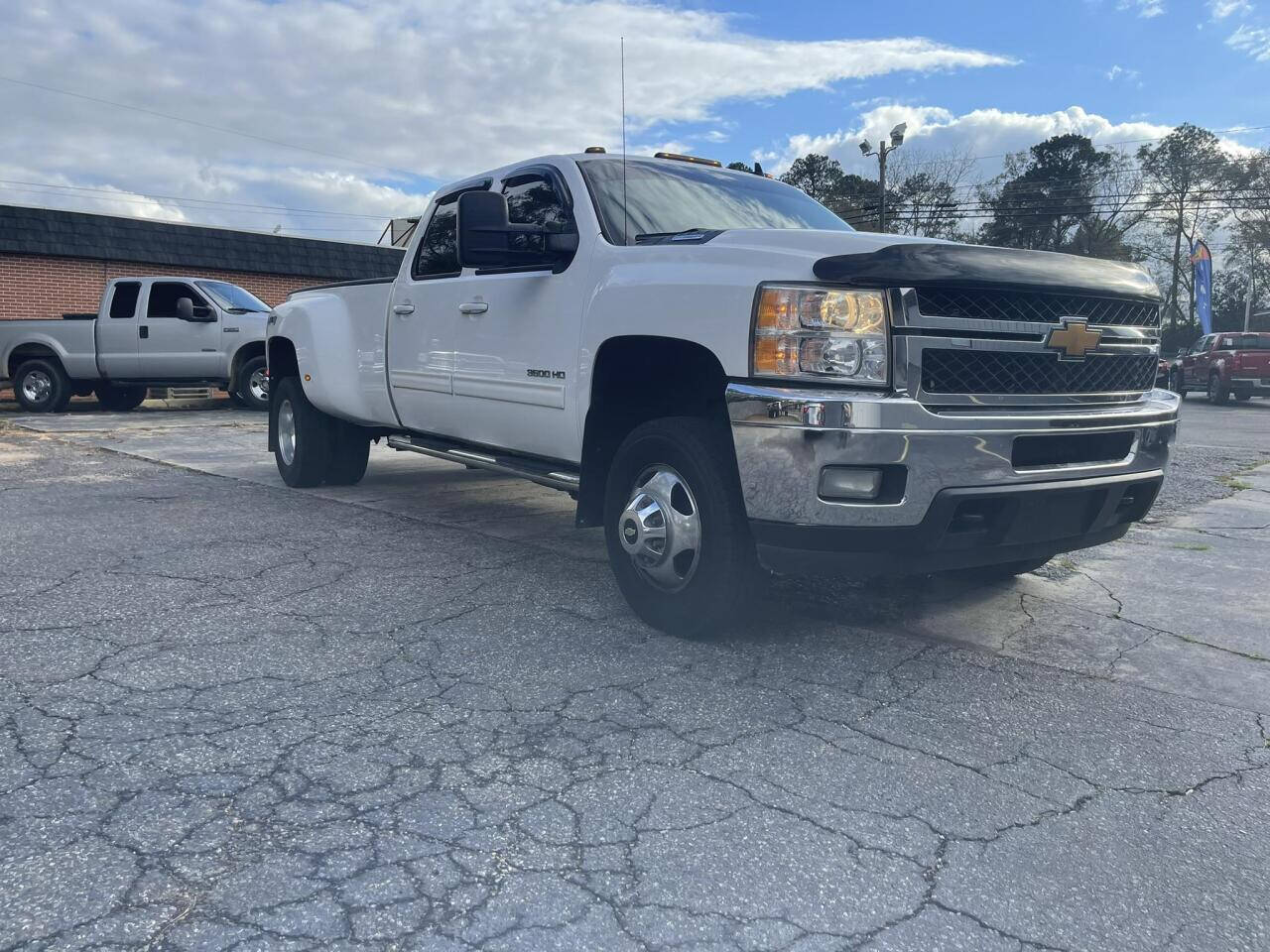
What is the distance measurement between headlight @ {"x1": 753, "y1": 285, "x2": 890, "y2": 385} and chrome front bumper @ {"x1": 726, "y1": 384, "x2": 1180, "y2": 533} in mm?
82

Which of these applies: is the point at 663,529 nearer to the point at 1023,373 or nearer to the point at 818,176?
the point at 1023,373

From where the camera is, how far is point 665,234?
441 cm

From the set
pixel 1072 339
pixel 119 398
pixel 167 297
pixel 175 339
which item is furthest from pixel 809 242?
pixel 119 398

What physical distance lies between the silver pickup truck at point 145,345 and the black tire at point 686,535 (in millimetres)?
12779

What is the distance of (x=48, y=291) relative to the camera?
1991cm

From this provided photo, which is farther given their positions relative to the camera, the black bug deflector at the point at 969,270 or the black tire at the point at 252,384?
the black tire at the point at 252,384

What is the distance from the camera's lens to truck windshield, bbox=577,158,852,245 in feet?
15.2

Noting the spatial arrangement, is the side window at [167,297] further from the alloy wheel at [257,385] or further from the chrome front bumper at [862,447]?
the chrome front bumper at [862,447]

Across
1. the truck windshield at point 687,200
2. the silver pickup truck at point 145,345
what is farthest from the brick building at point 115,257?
the truck windshield at point 687,200

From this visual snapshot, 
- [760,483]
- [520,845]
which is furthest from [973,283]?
[520,845]

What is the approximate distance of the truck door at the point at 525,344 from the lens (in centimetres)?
464

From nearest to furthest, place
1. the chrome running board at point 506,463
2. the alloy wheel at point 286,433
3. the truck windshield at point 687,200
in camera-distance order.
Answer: the truck windshield at point 687,200, the chrome running board at point 506,463, the alloy wheel at point 286,433

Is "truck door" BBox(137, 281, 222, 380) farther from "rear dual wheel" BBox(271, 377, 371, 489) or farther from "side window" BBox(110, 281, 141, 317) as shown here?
"rear dual wheel" BBox(271, 377, 371, 489)

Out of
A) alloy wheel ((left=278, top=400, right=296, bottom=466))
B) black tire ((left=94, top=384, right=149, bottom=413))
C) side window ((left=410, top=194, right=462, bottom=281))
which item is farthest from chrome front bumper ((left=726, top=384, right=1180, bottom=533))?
black tire ((left=94, top=384, right=149, bottom=413))
